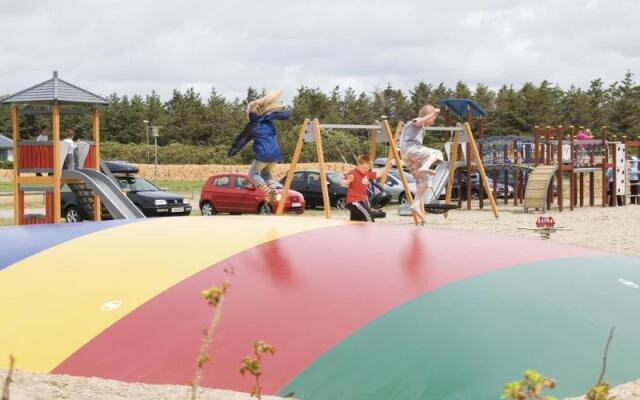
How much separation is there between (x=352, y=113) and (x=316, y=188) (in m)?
45.4

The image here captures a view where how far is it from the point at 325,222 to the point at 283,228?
609mm

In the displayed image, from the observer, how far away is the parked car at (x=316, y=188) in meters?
26.2

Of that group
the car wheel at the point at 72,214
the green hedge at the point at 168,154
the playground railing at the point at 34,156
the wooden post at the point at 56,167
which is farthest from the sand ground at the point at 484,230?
the green hedge at the point at 168,154

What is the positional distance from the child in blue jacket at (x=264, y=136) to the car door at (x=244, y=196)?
13294mm

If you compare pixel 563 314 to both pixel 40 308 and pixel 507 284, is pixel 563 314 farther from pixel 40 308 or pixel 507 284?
pixel 40 308

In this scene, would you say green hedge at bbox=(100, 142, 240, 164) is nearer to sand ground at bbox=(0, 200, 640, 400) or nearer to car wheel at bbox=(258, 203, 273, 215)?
sand ground at bbox=(0, 200, 640, 400)

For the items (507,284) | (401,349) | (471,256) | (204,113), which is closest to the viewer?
(401,349)

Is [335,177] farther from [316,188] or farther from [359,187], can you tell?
[359,187]

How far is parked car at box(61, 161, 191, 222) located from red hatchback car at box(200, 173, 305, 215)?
49.1 inches

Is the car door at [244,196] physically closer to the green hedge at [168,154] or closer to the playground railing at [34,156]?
the playground railing at [34,156]

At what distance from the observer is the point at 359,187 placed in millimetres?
10375

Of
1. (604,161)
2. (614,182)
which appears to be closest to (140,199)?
(604,161)

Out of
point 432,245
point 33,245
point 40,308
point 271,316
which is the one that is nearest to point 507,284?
point 432,245

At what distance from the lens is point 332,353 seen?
4996 mm
